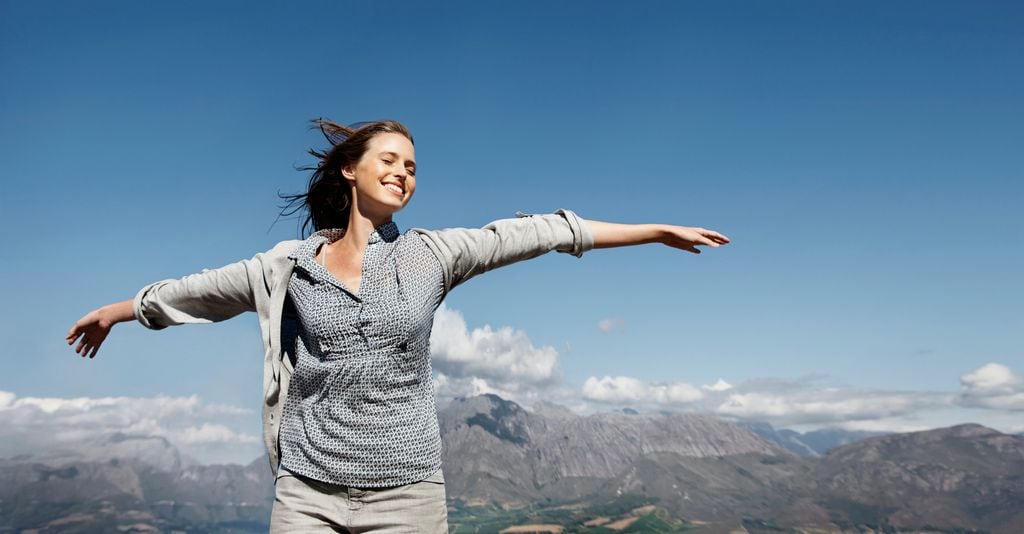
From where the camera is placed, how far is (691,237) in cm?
395

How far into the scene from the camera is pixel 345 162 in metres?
4.23

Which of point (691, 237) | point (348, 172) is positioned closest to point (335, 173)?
point (348, 172)

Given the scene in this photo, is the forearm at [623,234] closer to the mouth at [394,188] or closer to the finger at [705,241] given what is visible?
the finger at [705,241]

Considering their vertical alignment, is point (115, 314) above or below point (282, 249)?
below

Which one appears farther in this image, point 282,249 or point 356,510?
point 282,249

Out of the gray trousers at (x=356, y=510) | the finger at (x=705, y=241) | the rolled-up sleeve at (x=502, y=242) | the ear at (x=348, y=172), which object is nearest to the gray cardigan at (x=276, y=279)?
the rolled-up sleeve at (x=502, y=242)

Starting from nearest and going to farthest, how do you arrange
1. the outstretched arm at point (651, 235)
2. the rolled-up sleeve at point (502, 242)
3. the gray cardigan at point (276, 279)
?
the gray cardigan at point (276, 279) < the rolled-up sleeve at point (502, 242) < the outstretched arm at point (651, 235)

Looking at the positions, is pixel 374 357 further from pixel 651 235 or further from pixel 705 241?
pixel 705 241

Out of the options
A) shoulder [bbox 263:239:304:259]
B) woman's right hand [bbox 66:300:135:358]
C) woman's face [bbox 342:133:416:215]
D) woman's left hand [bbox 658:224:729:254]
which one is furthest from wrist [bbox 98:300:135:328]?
woman's left hand [bbox 658:224:729:254]

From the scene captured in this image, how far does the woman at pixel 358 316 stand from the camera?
3430 mm

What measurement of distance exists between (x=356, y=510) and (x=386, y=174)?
1767 mm

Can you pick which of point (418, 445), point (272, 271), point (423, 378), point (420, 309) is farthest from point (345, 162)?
point (418, 445)

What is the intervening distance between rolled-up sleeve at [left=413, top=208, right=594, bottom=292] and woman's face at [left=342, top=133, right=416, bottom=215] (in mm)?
230

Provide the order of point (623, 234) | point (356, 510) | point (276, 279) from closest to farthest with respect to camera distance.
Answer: point (356, 510) → point (276, 279) → point (623, 234)
